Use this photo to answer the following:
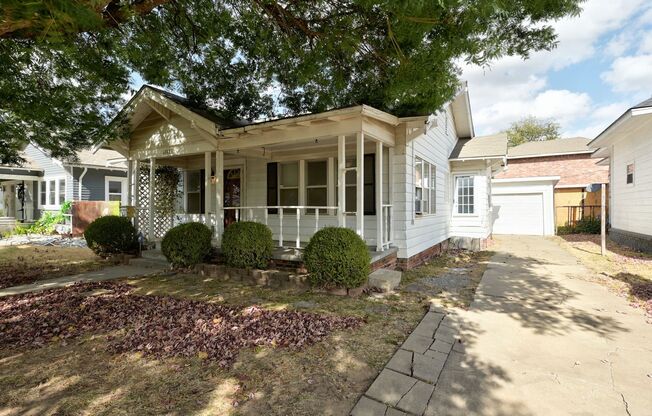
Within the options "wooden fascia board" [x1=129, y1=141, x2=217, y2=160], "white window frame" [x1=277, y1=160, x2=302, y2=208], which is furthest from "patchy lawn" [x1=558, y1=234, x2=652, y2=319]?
"wooden fascia board" [x1=129, y1=141, x2=217, y2=160]

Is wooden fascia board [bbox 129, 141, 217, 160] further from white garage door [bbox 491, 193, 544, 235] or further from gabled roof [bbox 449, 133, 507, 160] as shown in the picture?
white garage door [bbox 491, 193, 544, 235]

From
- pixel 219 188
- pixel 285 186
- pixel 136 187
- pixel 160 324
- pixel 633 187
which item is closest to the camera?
pixel 160 324

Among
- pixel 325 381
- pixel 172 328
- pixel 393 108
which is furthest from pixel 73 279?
pixel 393 108

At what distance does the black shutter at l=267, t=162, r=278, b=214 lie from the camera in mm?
9828

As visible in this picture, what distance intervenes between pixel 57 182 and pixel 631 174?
2628cm

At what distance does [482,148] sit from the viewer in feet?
42.6

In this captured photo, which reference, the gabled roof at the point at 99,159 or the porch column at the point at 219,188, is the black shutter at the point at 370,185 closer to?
the porch column at the point at 219,188

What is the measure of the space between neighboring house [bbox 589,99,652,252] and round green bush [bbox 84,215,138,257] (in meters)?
14.2

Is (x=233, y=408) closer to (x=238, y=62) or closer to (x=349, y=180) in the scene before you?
(x=349, y=180)

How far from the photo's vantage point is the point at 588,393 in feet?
9.92

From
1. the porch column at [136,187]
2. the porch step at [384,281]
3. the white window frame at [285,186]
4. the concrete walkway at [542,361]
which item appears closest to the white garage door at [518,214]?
the concrete walkway at [542,361]

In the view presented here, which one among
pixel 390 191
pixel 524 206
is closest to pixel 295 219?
pixel 390 191

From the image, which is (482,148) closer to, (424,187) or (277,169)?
(424,187)

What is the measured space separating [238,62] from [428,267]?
7.65 m
